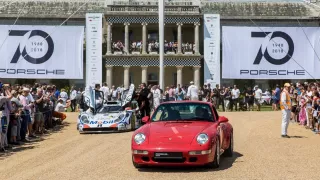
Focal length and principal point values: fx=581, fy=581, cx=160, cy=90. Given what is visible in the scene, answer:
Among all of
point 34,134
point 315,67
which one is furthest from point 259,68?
point 34,134

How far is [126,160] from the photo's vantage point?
1350 cm

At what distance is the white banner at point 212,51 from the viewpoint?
45.1 metres

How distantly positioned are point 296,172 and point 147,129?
10.5 ft

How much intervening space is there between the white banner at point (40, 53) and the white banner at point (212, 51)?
10.3 meters

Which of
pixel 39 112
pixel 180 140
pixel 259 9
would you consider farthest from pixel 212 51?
pixel 180 140

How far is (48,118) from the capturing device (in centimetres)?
2380

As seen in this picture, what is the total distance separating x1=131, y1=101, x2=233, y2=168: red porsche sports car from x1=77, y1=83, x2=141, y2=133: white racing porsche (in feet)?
26.5

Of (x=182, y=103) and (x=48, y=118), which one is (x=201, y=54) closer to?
(x=48, y=118)

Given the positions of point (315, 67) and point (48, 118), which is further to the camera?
point (315, 67)

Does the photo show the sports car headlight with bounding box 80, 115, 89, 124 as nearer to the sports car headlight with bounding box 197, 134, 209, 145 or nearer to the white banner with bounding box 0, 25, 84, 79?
the sports car headlight with bounding box 197, 134, 209, 145

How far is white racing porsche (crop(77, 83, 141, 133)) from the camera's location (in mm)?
21266

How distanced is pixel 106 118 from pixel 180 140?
33.4 ft

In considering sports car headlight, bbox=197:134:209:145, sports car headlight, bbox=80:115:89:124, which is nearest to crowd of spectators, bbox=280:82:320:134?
sports car headlight, bbox=80:115:89:124

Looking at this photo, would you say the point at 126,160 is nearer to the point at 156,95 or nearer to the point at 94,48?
the point at 156,95
